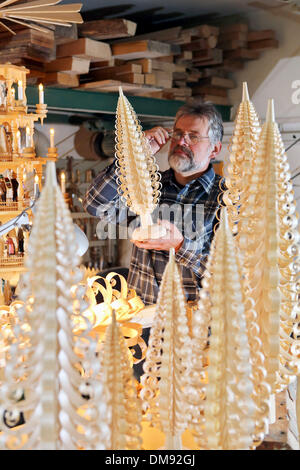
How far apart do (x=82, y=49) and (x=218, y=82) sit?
1.28 meters

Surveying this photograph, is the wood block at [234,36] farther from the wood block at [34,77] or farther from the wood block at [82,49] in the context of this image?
the wood block at [34,77]

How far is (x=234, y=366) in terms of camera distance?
0.59 meters

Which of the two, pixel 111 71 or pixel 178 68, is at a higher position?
pixel 178 68

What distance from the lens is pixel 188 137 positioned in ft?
5.57

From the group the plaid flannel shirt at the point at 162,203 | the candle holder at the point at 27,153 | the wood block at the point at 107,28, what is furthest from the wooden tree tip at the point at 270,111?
the wood block at the point at 107,28

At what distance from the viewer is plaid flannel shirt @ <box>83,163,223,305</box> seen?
1.69 meters

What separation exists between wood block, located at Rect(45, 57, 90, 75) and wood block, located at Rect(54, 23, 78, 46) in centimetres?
9

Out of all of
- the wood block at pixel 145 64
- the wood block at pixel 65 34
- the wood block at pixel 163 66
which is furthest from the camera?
the wood block at pixel 163 66

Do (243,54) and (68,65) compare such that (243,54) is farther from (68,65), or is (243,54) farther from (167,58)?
(68,65)

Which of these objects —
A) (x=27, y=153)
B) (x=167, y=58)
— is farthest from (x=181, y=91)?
(x=27, y=153)

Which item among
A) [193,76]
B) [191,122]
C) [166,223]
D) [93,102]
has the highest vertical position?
[193,76]

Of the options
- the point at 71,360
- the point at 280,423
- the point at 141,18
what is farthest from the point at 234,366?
the point at 141,18

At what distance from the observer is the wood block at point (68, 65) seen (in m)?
2.73

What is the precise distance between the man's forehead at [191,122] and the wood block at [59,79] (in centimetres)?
134
